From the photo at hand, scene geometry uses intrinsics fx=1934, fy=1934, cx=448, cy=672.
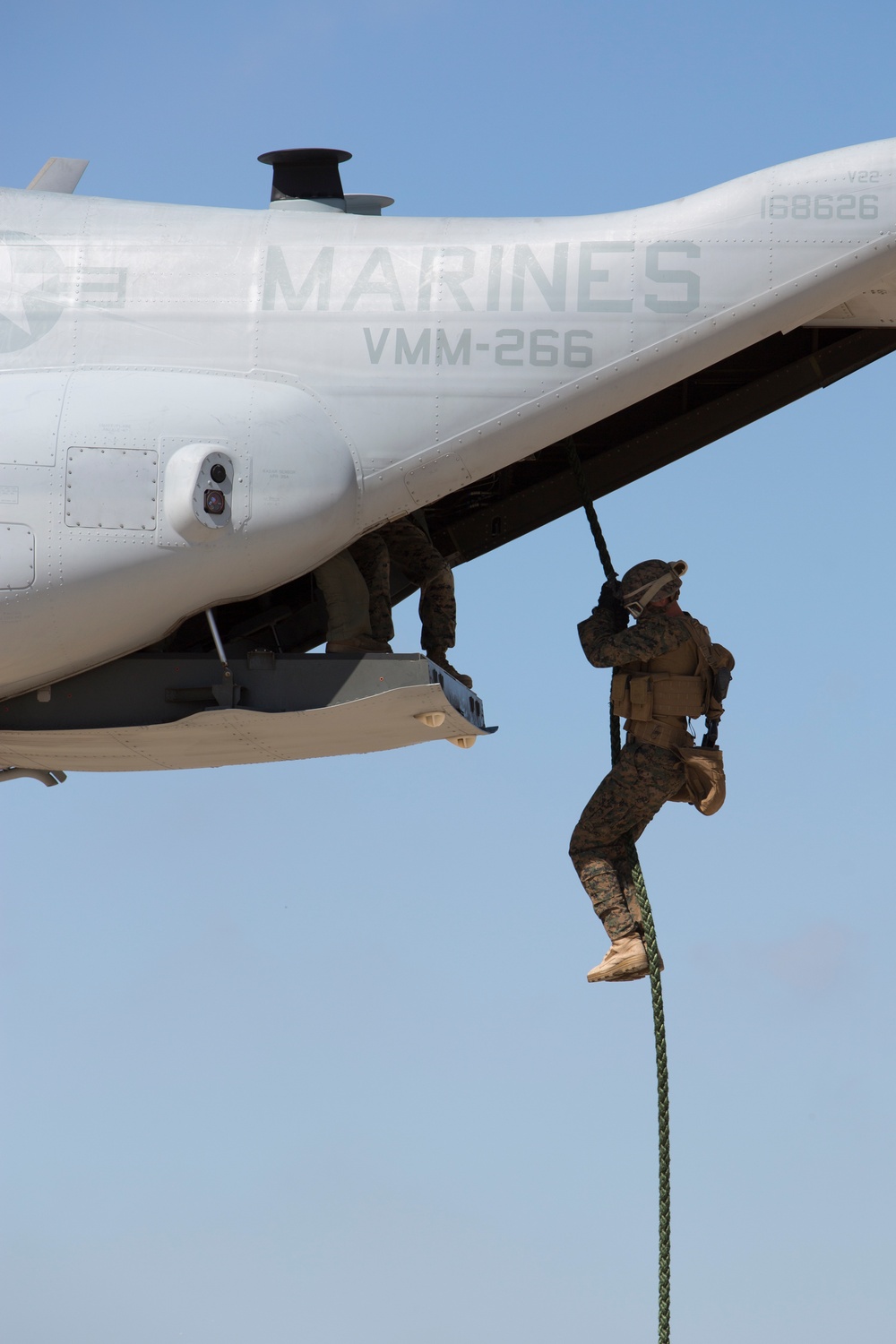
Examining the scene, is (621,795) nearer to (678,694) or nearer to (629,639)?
(678,694)

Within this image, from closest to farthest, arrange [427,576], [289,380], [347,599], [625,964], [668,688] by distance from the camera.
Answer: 1. [289,380]
2. [347,599]
3. [625,964]
4. [668,688]
5. [427,576]

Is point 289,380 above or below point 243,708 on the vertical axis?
above

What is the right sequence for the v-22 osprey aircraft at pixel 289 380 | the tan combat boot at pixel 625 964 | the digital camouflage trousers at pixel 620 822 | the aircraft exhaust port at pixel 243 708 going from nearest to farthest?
the v-22 osprey aircraft at pixel 289 380, the aircraft exhaust port at pixel 243 708, the tan combat boot at pixel 625 964, the digital camouflage trousers at pixel 620 822

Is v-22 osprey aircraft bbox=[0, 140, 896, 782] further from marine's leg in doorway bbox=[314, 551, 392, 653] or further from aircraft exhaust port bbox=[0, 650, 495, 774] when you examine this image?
marine's leg in doorway bbox=[314, 551, 392, 653]

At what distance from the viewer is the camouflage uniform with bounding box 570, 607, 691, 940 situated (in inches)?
539

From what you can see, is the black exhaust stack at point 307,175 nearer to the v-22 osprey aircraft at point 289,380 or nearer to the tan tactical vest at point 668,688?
the v-22 osprey aircraft at point 289,380

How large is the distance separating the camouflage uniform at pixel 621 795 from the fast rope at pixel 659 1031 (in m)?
0.12

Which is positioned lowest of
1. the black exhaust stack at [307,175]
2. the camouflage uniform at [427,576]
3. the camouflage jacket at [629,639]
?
the camouflage jacket at [629,639]

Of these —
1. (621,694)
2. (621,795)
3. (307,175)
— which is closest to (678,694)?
(621,694)

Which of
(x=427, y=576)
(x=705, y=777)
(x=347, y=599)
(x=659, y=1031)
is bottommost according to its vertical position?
(x=659, y=1031)

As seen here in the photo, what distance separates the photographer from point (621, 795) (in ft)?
45.7

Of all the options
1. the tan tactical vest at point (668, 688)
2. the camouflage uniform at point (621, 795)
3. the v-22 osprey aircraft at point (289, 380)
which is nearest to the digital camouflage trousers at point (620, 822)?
the camouflage uniform at point (621, 795)

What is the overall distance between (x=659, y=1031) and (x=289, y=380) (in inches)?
205

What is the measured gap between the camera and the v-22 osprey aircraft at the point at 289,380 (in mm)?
12367
